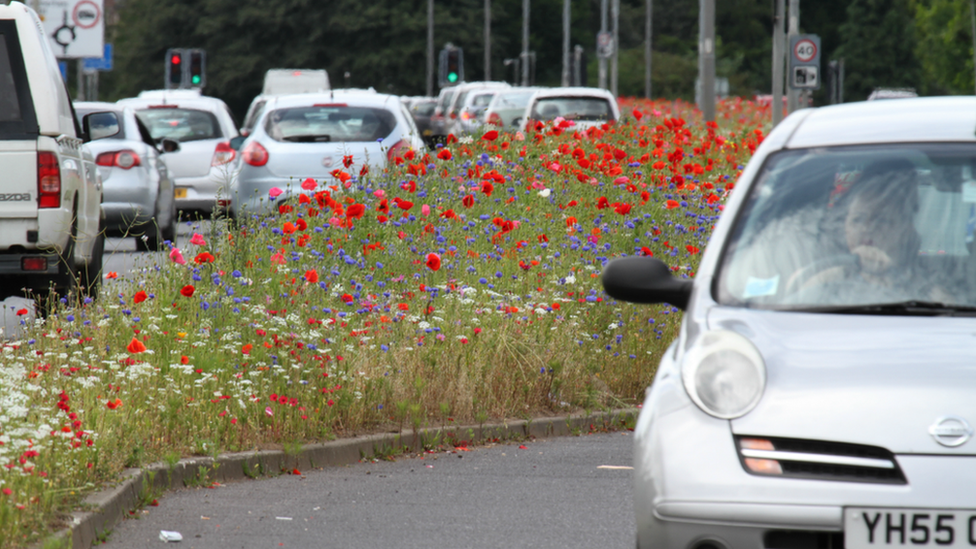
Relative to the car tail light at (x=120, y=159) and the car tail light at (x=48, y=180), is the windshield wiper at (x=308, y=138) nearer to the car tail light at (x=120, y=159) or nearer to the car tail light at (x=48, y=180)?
the car tail light at (x=120, y=159)

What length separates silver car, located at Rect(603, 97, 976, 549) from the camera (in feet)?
12.3

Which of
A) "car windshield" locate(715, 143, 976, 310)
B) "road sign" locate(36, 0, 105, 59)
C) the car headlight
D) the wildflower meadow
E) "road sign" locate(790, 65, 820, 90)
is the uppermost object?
"road sign" locate(36, 0, 105, 59)

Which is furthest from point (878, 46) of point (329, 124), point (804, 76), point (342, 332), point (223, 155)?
point (342, 332)

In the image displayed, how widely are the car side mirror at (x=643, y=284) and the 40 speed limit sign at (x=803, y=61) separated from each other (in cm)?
2432

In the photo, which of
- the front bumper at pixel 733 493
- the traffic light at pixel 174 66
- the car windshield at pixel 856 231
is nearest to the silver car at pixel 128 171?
the car windshield at pixel 856 231

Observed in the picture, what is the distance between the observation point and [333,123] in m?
15.5

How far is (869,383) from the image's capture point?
3883 mm

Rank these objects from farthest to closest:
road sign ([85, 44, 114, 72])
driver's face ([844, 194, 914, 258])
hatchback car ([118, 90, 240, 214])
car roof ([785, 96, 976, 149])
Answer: road sign ([85, 44, 114, 72]), hatchback car ([118, 90, 240, 214]), car roof ([785, 96, 976, 149]), driver's face ([844, 194, 914, 258])

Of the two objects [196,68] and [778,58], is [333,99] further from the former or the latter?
[196,68]

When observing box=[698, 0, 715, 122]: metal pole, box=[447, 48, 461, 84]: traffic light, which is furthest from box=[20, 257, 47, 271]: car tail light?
box=[447, 48, 461, 84]: traffic light

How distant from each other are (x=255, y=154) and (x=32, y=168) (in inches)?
234

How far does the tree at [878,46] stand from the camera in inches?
3971

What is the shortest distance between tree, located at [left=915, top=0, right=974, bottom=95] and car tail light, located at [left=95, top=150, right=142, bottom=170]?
6615 centimetres

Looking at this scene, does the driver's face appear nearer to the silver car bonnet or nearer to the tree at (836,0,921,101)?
the silver car bonnet
